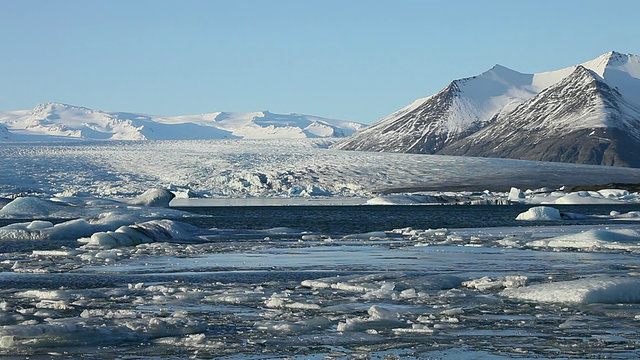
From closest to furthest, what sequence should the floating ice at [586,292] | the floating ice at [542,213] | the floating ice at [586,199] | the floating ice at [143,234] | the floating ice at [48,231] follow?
the floating ice at [586,292]
the floating ice at [143,234]
the floating ice at [48,231]
the floating ice at [542,213]
the floating ice at [586,199]

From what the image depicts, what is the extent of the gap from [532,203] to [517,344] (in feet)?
206

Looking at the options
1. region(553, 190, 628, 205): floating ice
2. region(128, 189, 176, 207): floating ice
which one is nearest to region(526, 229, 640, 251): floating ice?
region(128, 189, 176, 207): floating ice

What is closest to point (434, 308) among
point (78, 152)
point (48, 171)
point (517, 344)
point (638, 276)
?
point (517, 344)

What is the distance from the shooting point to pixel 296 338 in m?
9.77

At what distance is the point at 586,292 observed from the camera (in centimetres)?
1213

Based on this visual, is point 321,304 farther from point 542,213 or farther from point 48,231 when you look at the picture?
point 542,213

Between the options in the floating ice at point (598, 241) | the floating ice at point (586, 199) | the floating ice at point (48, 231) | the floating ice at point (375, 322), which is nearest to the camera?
the floating ice at point (375, 322)

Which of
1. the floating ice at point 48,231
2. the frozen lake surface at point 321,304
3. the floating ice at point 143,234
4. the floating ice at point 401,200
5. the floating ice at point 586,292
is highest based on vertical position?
the floating ice at point 586,292

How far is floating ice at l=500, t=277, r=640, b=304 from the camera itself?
12055 millimetres

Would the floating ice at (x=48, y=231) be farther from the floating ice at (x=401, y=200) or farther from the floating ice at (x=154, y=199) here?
the floating ice at (x=401, y=200)

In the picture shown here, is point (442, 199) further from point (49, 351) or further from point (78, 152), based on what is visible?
point (49, 351)

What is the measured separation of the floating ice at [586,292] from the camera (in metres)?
12.1

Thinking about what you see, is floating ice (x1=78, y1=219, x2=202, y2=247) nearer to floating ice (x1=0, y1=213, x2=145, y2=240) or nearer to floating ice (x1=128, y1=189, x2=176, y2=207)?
floating ice (x1=0, y1=213, x2=145, y2=240)

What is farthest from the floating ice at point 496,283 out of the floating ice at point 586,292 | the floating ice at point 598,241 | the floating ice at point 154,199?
the floating ice at point 154,199
